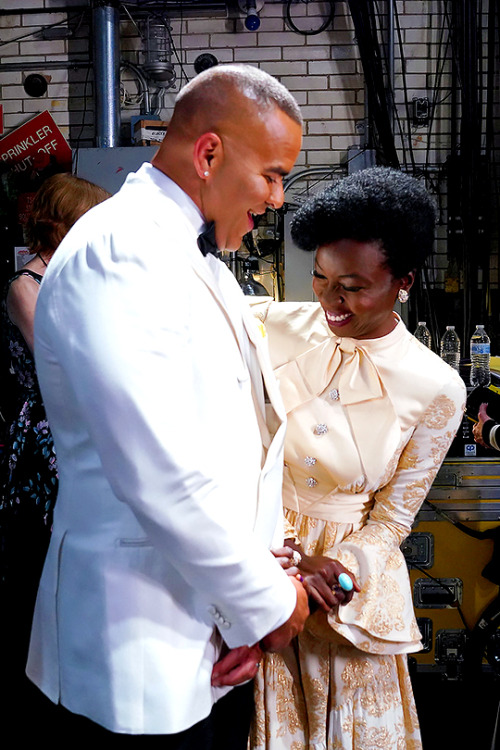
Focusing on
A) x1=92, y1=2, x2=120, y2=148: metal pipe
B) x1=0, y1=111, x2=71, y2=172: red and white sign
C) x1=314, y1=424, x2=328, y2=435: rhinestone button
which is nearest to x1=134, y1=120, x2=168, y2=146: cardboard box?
x1=92, y1=2, x2=120, y2=148: metal pipe

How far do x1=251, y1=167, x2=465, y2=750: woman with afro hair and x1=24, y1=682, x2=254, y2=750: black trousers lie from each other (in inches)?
7.9

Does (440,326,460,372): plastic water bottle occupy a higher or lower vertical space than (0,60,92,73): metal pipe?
lower

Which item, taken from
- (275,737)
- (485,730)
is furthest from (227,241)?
(485,730)

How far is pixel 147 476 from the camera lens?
0.92 metres

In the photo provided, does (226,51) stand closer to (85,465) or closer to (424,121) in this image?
(424,121)

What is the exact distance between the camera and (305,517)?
156 cm

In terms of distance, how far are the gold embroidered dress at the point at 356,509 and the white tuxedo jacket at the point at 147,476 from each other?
393mm

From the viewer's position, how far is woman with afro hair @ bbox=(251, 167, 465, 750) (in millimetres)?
1465

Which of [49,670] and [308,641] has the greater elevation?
[49,670]

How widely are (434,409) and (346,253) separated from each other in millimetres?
370

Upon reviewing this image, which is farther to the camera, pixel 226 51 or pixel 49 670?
pixel 226 51

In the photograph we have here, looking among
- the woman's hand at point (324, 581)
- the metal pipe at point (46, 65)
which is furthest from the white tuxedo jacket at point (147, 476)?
the metal pipe at point (46, 65)

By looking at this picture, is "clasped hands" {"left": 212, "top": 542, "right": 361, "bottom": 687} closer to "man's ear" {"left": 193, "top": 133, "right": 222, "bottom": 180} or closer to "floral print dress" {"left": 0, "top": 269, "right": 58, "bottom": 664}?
"man's ear" {"left": 193, "top": 133, "right": 222, "bottom": 180}

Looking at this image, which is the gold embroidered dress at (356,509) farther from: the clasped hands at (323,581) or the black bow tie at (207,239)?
the black bow tie at (207,239)
